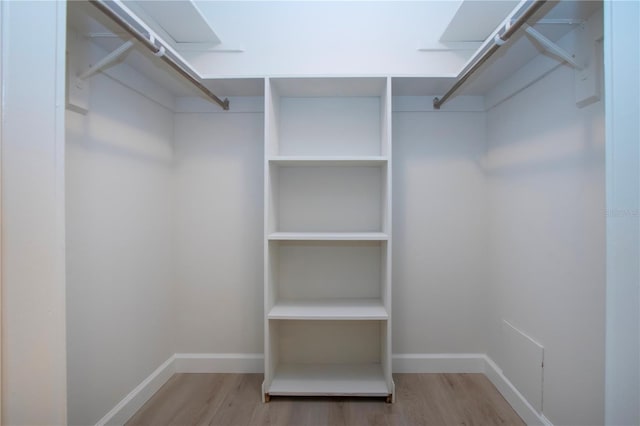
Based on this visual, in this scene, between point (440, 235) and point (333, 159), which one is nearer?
point (333, 159)

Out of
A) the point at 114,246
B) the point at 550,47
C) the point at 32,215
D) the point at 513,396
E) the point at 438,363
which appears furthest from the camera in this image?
the point at 438,363

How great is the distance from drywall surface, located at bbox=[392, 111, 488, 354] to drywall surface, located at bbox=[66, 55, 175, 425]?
1.63 metres

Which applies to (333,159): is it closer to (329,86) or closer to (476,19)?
(329,86)

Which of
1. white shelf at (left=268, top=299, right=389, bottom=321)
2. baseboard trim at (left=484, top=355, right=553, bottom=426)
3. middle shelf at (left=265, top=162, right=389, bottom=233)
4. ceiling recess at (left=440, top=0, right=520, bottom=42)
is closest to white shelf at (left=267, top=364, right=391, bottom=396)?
white shelf at (left=268, top=299, right=389, bottom=321)

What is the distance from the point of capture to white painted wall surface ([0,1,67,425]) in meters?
0.57

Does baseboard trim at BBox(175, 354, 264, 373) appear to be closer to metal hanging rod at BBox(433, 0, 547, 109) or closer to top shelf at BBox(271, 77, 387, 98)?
top shelf at BBox(271, 77, 387, 98)

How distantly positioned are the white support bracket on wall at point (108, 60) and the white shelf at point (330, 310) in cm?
152

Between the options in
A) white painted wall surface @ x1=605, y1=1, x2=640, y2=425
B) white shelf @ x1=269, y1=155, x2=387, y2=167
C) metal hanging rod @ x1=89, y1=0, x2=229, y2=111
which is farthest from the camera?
white shelf @ x1=269, y1=155, x2=387, y2=167

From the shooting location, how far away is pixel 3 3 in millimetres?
569

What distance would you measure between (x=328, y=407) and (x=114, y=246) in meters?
1.52

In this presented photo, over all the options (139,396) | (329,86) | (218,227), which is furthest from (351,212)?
(139,396)

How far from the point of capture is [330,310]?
1.88 meters

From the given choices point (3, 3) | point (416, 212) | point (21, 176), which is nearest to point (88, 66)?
point (3, 3)

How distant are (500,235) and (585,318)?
0.74 m
